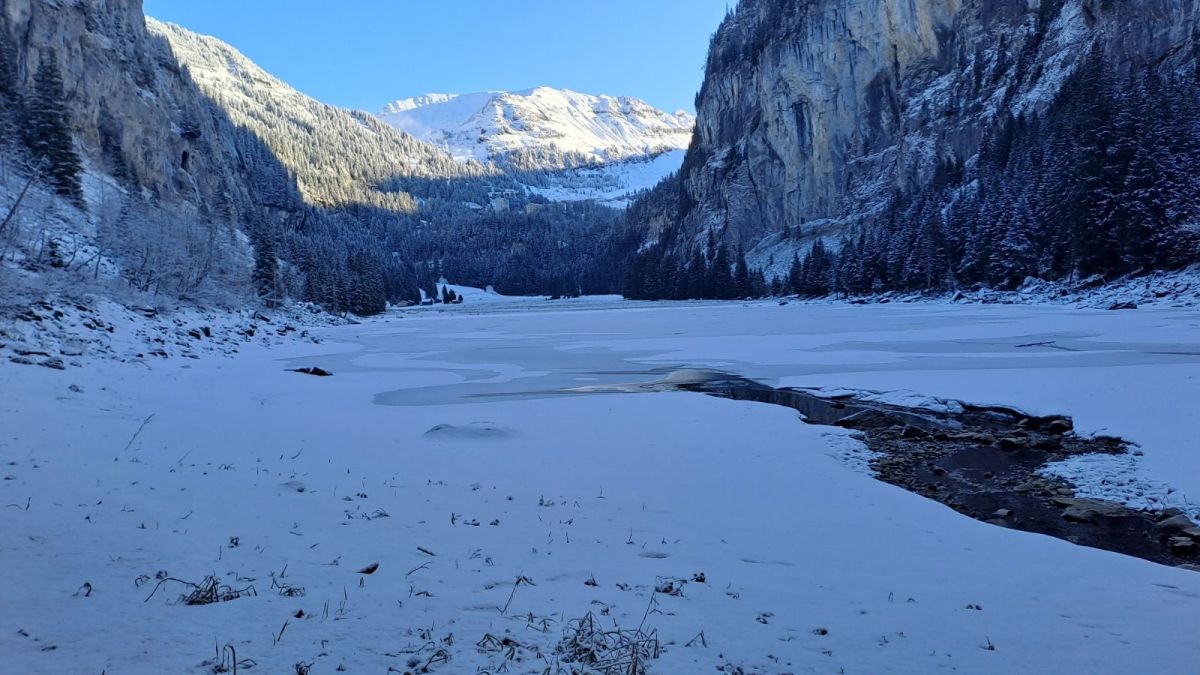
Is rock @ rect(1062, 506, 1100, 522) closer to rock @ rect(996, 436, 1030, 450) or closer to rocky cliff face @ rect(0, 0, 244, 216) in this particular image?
rock @ rect(996, 436, 1030, 450)

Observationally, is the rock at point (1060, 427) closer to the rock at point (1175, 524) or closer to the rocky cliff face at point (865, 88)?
the rock at point (1175, 524)

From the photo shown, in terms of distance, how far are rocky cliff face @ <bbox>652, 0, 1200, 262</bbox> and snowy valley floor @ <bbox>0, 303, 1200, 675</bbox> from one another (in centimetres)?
7007

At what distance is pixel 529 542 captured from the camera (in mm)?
5824

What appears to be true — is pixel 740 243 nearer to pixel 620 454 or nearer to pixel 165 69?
pixel 165 69

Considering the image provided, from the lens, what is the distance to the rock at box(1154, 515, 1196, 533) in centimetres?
673

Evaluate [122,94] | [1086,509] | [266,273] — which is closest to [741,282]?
[266,273]

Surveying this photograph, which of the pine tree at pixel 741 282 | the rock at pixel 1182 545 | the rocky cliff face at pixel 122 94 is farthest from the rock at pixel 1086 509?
the pine tree at pixel 741 282

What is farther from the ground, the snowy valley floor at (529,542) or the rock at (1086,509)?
the snowy valley floor at (529,542)

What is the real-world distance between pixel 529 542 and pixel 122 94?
8241cm

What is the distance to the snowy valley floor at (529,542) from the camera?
380cm

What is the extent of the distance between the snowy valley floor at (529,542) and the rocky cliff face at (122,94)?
61.0m

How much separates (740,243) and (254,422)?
12276 cm

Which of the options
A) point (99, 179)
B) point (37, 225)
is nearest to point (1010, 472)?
point (37, 225)

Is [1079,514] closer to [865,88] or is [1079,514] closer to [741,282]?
[741,282]
